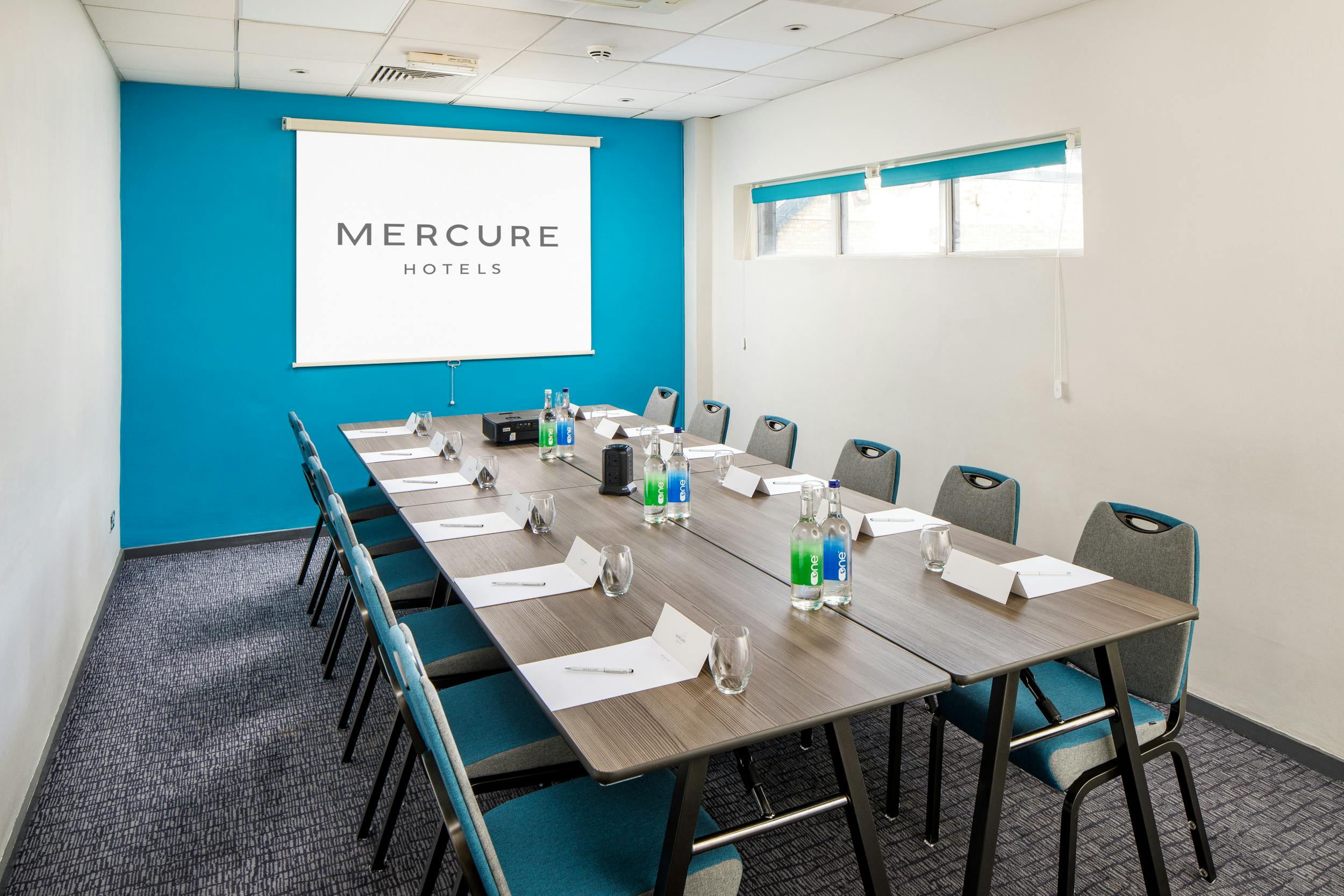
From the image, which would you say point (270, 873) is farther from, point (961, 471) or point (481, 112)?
point (481, 112)

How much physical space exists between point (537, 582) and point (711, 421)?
110 inches

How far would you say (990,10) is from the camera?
4.16 metres

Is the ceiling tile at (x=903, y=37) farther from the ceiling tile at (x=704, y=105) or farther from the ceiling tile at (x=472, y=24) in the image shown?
the ceiling tile at (x=472, y=24)

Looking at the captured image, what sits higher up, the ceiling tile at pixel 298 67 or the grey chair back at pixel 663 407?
the ceiling tile at pixel 298 67

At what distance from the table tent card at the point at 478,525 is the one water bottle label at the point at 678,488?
0.52 m

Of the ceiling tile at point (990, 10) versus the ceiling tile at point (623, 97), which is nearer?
the ceiling tile at point (990, 10)

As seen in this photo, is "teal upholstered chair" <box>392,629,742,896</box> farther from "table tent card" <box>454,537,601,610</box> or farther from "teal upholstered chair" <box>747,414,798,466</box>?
"teal upholstered chair" <box>747,414,798,466</box>

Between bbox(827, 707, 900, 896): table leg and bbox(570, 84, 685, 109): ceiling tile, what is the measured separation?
16.1ft

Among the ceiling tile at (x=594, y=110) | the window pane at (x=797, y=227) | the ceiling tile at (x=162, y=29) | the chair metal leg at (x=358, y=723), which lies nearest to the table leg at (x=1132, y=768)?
the chair metal leg at (x=358, y=723)

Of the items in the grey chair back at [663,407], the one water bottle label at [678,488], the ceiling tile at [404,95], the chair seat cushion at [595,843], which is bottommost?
the chair seat cushion at [595,843]

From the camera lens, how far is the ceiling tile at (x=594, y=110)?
6.48 meters

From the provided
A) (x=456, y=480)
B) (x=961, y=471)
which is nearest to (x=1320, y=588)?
(x=961, y=471)

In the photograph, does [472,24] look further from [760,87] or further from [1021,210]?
[1021,210]

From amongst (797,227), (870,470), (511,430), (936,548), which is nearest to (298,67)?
(511,430)
